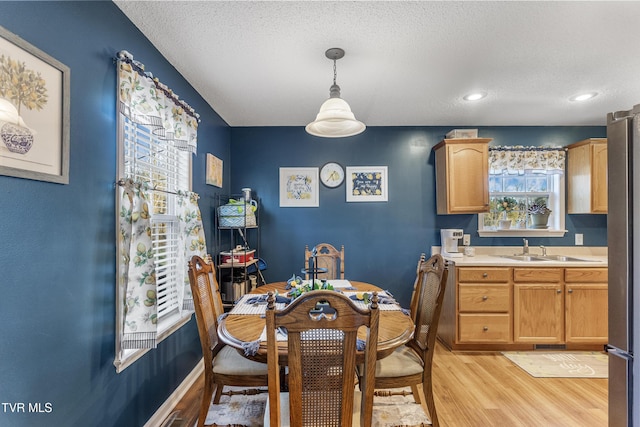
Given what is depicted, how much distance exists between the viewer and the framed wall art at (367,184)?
141 inches

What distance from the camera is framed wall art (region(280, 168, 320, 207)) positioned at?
11.8 ft

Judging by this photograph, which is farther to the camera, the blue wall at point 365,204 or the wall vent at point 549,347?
the blue wall at point 365,204

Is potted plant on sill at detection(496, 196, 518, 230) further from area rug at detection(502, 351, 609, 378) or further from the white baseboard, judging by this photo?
the white baseboard

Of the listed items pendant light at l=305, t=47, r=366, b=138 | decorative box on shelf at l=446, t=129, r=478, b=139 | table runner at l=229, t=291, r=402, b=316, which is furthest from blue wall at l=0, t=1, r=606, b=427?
decorative box on shelf at l=446, t=129, r=478, b=139

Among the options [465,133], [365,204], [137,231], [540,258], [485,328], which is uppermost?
[465,133]

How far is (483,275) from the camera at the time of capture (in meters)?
2.94

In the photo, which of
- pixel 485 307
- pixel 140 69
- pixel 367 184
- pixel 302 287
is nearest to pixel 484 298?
pixel 485 307

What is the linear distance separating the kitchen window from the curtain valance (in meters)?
3.33

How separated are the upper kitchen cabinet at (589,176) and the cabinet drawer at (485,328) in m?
1.63

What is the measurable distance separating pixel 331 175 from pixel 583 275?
9.10ft

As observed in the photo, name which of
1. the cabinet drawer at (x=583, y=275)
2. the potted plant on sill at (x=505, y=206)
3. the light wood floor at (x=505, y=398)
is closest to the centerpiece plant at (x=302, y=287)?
the light wood floor at (x=505, y=398)

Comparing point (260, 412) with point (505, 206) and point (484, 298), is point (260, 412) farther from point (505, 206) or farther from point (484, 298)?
point (505, 206)

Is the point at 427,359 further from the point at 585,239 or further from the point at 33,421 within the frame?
the point at 585,239

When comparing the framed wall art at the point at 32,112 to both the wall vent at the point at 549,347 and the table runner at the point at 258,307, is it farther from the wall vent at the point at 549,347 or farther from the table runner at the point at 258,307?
the wall vent at the point at 549,347
